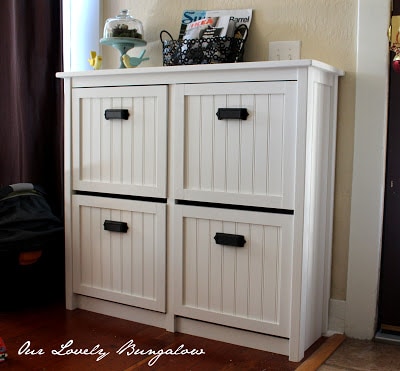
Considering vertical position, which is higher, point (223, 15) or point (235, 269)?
point (223, 15)

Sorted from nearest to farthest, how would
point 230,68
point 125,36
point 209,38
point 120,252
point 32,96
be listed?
point 230,68, point 209,38, point 120,252, point 125,36, point 32,96

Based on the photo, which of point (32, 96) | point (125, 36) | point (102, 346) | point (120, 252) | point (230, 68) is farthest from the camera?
point (32, 96)

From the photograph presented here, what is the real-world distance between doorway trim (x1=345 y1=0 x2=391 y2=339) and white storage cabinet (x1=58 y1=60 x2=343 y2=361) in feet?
0.32

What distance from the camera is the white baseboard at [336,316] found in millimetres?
2282

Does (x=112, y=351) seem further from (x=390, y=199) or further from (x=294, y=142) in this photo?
(x=390, y=199)

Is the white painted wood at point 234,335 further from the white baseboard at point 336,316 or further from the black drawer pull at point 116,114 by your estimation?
the black drawer pull at point 116,114

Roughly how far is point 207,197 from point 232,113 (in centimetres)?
32

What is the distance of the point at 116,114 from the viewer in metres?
2.29

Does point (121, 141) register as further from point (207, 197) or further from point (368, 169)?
point (368, 169)

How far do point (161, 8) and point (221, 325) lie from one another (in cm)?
141

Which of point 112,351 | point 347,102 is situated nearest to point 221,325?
point 112,351

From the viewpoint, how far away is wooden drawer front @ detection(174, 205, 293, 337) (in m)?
2.02

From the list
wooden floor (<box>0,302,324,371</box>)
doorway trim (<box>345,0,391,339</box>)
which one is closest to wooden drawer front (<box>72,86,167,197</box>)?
wooden floor (<box>0,302,324,371</box>)

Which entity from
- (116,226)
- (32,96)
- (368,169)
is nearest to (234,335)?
(116,226)
